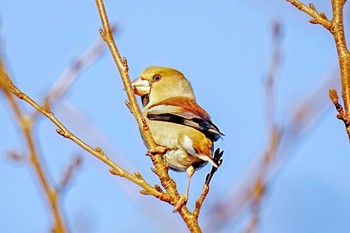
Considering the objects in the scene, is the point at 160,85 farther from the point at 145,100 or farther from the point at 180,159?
the point at 180,159

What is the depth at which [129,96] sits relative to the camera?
8.50 feet

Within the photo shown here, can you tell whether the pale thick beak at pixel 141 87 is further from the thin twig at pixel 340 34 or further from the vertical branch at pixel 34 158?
the vertical branch at pixel 34 158

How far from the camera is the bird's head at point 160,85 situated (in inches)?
182

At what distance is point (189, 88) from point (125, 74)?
2.29 m

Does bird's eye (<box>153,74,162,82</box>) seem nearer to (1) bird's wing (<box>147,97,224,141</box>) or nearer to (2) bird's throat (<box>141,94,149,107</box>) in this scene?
(2) bird's throat (<box>141,94,149,107</box>)

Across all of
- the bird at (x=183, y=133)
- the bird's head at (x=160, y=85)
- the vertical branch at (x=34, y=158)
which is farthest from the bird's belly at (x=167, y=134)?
the vertical branch at (x=34, y=158)

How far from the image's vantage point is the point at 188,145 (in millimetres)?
3605

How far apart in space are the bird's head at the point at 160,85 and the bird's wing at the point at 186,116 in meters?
0.48

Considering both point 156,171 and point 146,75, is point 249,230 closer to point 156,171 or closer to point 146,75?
point 156,171

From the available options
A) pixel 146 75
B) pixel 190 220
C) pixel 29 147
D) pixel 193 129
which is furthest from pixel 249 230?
pixel 146 75

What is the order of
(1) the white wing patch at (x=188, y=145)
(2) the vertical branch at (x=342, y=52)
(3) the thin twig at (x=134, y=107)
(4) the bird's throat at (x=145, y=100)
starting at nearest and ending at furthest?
(2) the vertical branch at (x=342, y=52), (3) the thin twig at (x=134, y=107), (1) the white wing patch at (x=188, y=145), (4) the bird's throat at (x=145, y=100)

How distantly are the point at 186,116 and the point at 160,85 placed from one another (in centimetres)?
102

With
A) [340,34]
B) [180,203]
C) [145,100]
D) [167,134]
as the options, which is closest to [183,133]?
[167,134]

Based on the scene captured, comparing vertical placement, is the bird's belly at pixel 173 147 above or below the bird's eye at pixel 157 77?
below
